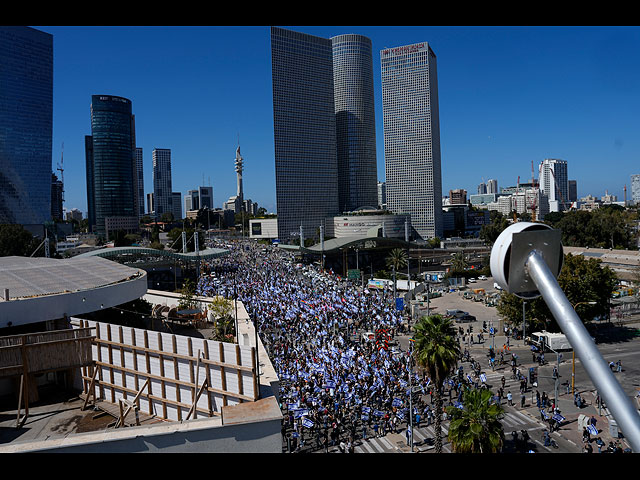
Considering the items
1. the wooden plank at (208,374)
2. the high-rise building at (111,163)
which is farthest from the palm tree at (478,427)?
the high-rise building at (111,163)

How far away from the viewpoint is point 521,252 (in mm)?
3311

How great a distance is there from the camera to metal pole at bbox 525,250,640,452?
246cm

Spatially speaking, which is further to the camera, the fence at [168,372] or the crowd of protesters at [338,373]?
the crowd of protesters at [338,373]

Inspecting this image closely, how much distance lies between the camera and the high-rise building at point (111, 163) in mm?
181250

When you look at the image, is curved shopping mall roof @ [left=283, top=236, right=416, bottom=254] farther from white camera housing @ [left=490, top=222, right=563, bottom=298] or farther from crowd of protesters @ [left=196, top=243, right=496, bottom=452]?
white camera housing @ [left=490, top=222, right=563, bottom=298]

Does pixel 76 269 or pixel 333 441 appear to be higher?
pixel 76 269

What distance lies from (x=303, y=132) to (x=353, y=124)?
108 ft

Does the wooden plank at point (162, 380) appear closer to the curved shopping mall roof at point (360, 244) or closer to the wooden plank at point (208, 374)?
the wooden plank at point (208, 374)

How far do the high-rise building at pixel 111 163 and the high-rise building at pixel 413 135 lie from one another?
103722mm

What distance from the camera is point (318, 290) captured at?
44375 millimetres

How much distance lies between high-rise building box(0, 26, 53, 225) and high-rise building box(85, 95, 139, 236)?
50.7 m

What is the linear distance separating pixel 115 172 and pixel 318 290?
6441 inches
